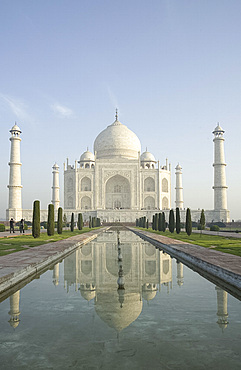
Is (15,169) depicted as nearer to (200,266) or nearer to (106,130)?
(106,130)

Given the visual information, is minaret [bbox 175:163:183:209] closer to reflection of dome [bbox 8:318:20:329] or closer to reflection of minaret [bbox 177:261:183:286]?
reflection of minaret [bbox 177:261:183:286]

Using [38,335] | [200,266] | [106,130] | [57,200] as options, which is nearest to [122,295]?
[38,335]

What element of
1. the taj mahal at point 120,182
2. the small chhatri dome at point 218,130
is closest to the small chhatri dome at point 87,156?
the taj mahal at point 120,182

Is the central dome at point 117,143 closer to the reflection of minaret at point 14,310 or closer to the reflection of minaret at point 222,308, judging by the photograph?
the reflection of minaret at point 222,308

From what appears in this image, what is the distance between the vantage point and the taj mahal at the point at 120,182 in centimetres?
3919

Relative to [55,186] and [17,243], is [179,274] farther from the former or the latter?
[55,186]

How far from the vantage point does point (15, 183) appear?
3653cm

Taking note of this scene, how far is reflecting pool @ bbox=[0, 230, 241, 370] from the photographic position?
2.39 metres

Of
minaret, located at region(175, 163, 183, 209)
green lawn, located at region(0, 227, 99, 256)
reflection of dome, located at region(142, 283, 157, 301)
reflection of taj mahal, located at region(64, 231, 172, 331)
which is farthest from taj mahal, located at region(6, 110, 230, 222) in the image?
reflection of dome, located at region(142, 283, 157, 301)

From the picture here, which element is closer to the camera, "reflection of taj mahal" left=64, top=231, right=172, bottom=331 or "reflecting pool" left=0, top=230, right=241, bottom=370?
"reflecting pool" left=0, top=230, right=241, bottom=370

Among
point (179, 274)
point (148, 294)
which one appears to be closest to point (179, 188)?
point (179, 274)

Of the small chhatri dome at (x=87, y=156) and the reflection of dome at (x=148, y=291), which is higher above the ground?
the small chhatri dome at (x=87, y=156)

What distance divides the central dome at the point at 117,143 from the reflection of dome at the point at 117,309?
43315mm

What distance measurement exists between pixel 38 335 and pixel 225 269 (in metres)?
3.38
